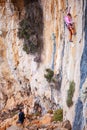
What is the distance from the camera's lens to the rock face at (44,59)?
1828cm

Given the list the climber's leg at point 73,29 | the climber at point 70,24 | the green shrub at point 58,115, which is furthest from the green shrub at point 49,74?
the climber's leg at point 73,29

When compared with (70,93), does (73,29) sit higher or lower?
higher

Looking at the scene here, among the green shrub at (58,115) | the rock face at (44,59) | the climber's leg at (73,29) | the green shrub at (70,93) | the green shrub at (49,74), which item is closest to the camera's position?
the rock face at (44,59)

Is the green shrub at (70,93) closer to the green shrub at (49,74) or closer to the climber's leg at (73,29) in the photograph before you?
the climber's leg at (73,29)

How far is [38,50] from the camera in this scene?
85.9ft

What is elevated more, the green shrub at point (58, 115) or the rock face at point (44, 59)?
the rock face at point (44, 59)

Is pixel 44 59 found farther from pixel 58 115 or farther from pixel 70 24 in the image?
pixel 70 24

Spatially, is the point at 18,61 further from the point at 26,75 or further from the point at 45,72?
the point at 45,72

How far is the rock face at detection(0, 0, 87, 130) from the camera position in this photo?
1828 centimetres

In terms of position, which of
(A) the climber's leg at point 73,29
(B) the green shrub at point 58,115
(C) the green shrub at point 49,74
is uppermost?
(A) the climber's leg at point 73,29

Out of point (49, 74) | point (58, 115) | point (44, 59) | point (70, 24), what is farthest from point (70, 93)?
point (44, 59)

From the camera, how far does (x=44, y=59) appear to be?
83.8ft

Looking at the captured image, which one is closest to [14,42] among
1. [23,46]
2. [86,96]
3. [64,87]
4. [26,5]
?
[23,46]

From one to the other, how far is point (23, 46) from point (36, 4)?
9.56 feet
